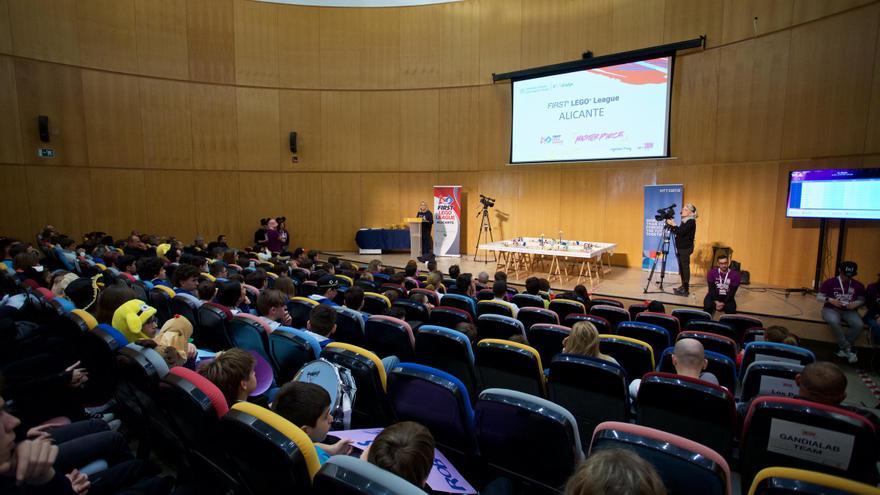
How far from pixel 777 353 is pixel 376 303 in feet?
12.0

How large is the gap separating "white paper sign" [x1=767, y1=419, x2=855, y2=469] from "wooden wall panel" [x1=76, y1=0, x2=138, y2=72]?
1477 centimetres

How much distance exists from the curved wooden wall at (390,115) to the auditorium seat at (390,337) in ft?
28.9

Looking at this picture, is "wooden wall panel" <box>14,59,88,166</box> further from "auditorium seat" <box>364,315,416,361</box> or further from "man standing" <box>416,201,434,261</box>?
"auditorium seat" <box>364,315,416,361</box>

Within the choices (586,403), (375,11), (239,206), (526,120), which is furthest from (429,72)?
(586,403)

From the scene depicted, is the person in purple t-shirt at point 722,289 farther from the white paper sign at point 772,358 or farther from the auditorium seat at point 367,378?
the auditorium seat at point 367,378

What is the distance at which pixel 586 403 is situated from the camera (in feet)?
9.21

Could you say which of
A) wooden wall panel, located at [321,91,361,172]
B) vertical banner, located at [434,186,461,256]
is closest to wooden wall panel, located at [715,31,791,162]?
vertical banner, located at [434,186,461,256]

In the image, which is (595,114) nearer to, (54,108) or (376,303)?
(376,303)

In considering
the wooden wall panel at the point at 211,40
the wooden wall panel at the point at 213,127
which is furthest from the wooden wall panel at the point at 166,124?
the wooden wall panel at the point at 211,40

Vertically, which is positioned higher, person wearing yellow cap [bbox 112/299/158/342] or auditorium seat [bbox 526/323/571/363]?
person wearing yellow cap [bbox 112/299/158/342]

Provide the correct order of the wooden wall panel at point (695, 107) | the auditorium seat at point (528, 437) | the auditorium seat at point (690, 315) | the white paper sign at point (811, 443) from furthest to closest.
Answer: the wooden wall panel at point (695, 107), the auditorium seat at point (690, 315), the white paper sign at point (811, 443), the auditorium seat at point (528, 437)

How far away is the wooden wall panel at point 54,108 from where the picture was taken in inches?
416

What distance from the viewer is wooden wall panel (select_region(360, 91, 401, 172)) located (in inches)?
555

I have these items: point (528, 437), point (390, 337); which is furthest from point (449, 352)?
point (528, 437)
